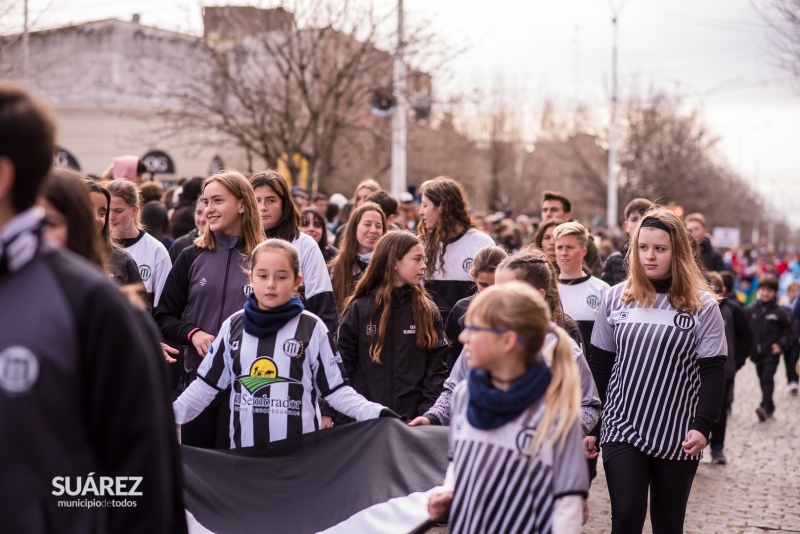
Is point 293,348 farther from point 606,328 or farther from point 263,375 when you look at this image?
point 606,328

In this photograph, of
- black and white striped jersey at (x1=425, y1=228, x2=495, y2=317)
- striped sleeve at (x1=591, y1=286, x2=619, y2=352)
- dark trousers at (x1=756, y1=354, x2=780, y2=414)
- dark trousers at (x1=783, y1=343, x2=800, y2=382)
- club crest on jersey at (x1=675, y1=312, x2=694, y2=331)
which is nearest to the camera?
club crest on jersey at (x1=675, y1=312, x2=694, y2=331)

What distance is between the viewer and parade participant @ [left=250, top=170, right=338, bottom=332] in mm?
6926

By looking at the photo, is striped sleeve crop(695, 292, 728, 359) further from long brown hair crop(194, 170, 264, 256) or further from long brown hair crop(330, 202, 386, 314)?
long brown hair crop(330, 202, 386, 314)

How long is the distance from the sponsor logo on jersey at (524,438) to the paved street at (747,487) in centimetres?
464

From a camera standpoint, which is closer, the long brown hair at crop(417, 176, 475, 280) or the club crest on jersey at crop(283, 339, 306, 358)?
the club crest on jersey at crop(283, 339, 306, 358)

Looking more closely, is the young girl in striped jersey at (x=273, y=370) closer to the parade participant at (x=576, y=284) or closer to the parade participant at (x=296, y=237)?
the parade participant at (x=296, y=237)

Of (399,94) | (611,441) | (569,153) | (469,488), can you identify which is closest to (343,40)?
(399,94)

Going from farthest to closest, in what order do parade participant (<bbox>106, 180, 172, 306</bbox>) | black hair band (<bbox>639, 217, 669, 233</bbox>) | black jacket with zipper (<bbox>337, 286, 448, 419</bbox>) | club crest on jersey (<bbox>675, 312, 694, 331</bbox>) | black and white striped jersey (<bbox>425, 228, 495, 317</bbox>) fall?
black and white striped jersey (<bbox>425, 228, 495, 317</bbox>) → parade participant (<bbox>106, 180, 172, 306</bbox>) → black jacket with zipper (<bbox>337, 286, 448, 419</bbox>) → black hair band (<bbox>639, 217, 669, 233</bbox>) → club crest on jersey (<bbox>675, 312, 694, 331</bbox>)

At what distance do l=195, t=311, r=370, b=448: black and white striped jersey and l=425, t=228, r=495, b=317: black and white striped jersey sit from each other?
3.28 m

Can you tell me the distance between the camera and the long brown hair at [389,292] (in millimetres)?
6668

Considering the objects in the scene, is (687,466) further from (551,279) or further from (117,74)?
(117,74)

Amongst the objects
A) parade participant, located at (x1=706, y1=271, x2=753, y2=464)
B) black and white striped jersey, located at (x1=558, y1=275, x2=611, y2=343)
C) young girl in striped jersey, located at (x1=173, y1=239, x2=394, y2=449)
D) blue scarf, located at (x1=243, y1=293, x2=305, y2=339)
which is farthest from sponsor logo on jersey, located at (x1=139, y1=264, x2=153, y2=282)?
parade participant, located at (x1=706, y1=271, x2=753, y2=464)

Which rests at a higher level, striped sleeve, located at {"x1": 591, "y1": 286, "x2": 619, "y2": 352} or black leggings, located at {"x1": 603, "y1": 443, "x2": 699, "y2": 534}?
striped sleeve, located at {"x1": 591, "y1": 286, "x2": 619, "y2": 352}

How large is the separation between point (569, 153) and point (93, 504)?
61.7 metres
